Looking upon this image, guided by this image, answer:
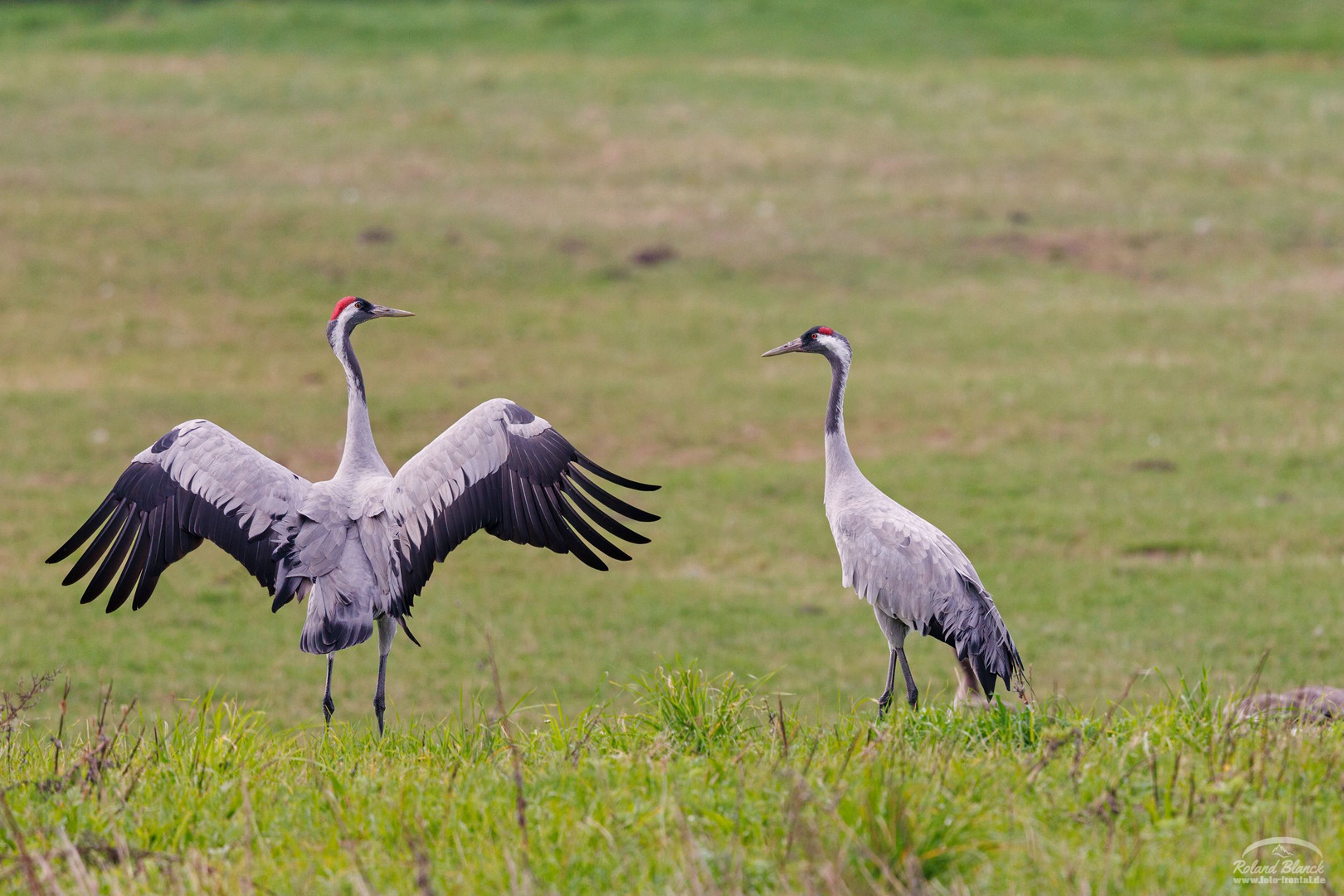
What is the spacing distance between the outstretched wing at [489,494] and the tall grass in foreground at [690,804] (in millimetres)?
957

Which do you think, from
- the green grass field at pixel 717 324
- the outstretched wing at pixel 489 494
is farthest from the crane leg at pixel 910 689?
the outstretched wing at pixel 489 494

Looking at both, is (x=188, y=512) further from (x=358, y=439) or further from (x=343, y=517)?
(x=358, y=439)

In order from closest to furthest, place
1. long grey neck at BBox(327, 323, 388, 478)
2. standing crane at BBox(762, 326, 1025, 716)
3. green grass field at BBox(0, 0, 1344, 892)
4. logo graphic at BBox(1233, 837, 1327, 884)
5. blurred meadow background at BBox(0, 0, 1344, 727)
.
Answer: logo graphic at BBox(1233, 837, 1327, 884) < standing crane at BBox(762, 326, 1025, 716) < long grey neck at BBox(327, 323, 388, 478) < green grass field at BBox(0, 0, 1344, 892) < blurred meadow background at BBox(0, 0, 1344, 727)

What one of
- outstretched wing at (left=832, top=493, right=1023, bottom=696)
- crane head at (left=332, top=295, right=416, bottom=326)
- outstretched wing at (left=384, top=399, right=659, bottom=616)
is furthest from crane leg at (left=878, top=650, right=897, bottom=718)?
crane head at (left=332, top=295, right=416, bottom=326)

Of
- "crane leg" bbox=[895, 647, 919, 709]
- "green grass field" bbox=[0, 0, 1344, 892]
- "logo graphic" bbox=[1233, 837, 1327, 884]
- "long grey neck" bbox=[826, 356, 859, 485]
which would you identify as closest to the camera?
"logo graphic" bbox=[1233, 837, 1327, 884]

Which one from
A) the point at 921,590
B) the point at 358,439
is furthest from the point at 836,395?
the point at 358,439

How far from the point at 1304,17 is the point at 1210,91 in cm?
704

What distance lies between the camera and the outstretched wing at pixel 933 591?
5887 mm

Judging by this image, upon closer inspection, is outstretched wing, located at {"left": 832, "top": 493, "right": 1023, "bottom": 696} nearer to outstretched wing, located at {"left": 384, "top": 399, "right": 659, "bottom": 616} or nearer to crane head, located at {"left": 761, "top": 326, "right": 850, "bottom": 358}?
crane head, located at {"left": 761, "top": 326, "right": 850, "bottom": 358}

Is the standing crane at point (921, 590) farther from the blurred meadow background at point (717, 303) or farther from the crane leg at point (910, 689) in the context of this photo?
the blurred meadow background at point (717, 303)

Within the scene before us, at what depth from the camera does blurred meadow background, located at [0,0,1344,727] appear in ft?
32.9

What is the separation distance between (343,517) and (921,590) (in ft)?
7.79

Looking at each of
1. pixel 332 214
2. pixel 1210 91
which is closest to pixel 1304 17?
pixel 1210 91

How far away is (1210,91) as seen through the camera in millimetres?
25281
